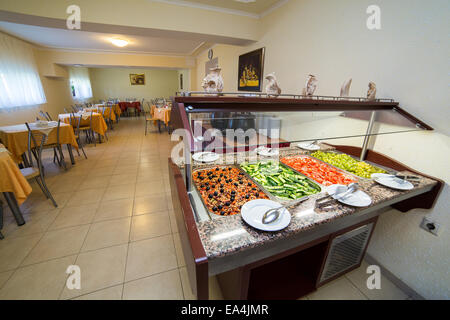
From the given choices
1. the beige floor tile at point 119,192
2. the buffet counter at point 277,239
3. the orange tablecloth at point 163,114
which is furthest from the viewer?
the orange tablecloth at point 163,114

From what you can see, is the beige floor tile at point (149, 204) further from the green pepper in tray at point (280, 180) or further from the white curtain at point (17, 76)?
the white curtain at point (17, 76)

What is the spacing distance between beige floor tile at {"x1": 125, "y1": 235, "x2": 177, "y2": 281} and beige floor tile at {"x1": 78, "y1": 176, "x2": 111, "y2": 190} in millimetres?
1407

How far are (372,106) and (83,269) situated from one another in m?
2.47

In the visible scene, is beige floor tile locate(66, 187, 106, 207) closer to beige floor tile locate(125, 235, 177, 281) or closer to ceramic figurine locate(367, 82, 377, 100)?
beige floor tile locate(125, 235, 177, 281)

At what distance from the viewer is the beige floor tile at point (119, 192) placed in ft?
7.65

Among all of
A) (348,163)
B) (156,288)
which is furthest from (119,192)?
(348,163)

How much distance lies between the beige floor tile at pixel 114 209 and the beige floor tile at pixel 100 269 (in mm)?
465

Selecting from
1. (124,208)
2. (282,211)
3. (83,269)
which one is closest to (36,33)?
(124,208)

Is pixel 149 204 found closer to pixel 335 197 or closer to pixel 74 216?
pixel 74 216

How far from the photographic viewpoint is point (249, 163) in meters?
1.45

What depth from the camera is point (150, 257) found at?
1.54 meters

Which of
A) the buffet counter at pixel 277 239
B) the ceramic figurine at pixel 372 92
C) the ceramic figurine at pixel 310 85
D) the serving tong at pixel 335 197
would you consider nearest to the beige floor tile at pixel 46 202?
the buffet counter at pixel 277 239

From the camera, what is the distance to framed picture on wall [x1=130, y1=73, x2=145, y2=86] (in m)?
10.0
